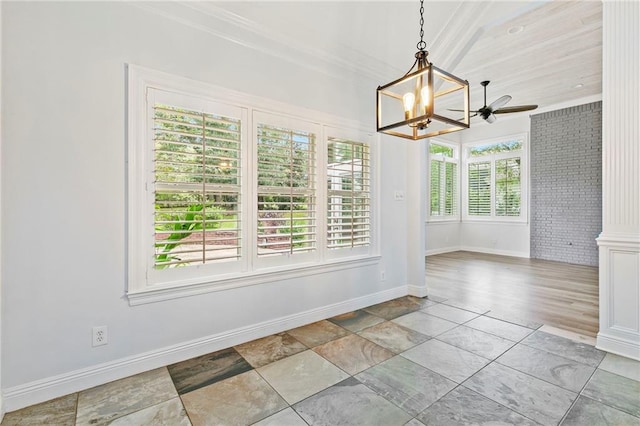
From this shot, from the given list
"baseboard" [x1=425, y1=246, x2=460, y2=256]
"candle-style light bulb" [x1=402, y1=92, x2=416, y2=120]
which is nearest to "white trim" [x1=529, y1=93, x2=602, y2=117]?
"baseboard" [x1=425, y1=246, x2=460, y2=256]

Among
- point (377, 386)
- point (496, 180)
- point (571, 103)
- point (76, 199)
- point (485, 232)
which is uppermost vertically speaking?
point (571, 103)

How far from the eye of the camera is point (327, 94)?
3410mm

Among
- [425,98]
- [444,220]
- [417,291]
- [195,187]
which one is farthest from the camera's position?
[444,220]

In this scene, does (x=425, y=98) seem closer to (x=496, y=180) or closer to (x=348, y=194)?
(x=348, y=194)

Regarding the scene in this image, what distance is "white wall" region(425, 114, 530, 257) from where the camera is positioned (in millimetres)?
7391

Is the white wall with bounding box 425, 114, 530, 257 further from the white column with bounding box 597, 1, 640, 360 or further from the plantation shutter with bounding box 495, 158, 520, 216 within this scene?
the white column with bounding box 597, 1, 640, 360

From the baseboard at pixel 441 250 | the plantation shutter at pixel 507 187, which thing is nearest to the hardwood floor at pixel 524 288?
the baseboard at pixel 441 250

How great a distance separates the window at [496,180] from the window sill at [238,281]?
567 centimetres

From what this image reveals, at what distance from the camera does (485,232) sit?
26.7 ft

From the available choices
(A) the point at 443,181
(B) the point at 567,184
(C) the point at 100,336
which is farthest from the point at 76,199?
(B) the point at 567,184

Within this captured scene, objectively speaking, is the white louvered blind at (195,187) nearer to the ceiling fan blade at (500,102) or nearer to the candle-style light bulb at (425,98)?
the candle-style light bulb at (425,98)

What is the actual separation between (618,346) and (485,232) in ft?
19.4

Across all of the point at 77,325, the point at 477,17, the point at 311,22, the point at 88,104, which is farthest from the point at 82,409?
the point at 477,17

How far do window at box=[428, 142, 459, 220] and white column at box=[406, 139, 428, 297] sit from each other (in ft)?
12.6
